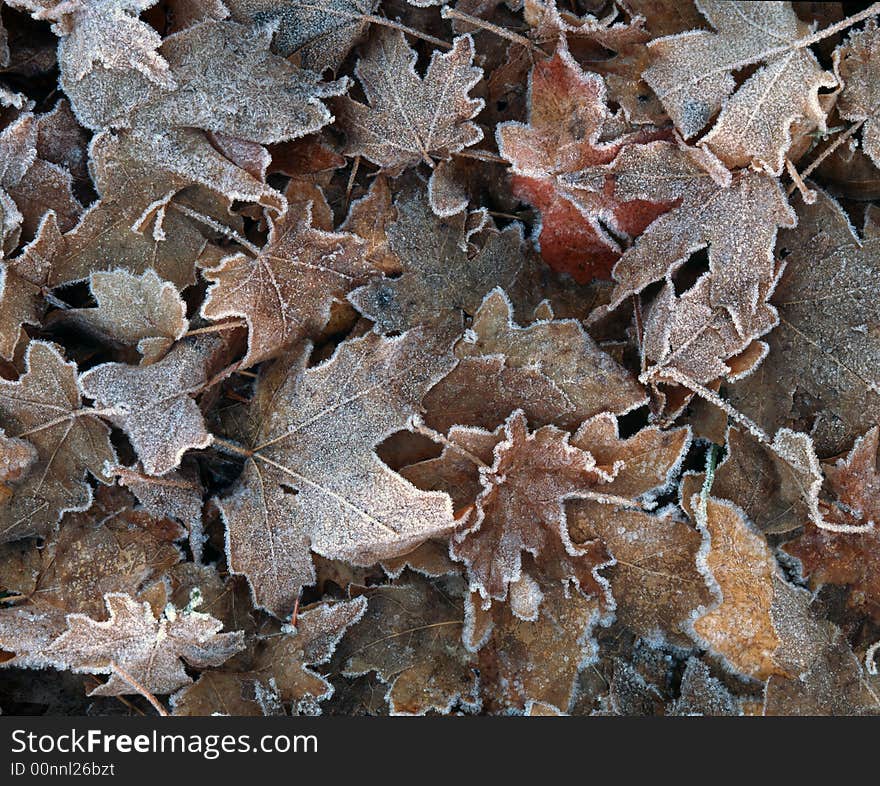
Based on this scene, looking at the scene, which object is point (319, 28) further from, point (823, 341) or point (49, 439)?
point (823, 341)

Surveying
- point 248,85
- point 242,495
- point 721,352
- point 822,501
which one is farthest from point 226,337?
point 822,501

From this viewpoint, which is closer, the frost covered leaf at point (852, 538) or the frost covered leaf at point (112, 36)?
the frost covered leaf at point (112, 36)

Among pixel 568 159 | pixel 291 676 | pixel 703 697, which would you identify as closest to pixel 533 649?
pixel 703 697

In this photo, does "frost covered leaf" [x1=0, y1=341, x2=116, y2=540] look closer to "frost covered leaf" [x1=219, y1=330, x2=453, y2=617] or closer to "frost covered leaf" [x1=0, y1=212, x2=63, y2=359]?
"frost covered leaf" [x1=0, y1=212, x2=63, y2=359]

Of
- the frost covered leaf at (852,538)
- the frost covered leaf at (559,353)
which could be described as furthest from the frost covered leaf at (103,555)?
the frost covered leaf at (852,538)

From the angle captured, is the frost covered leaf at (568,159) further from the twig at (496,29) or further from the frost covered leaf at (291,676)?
the frost covered leaf at (291,676)

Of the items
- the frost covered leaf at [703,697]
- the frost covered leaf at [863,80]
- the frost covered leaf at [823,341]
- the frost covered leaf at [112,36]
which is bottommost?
the frost covered leaf at [703,697]
